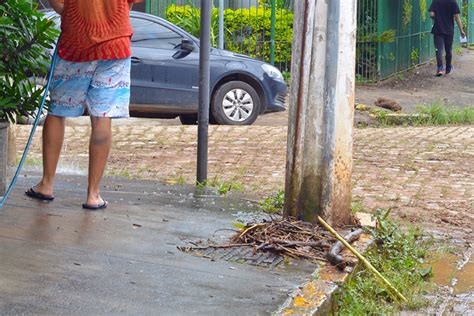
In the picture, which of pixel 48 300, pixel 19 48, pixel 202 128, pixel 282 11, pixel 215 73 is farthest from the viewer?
pixel 282 11

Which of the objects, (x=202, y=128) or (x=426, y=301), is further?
(x=202, y=128)

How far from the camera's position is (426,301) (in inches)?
202

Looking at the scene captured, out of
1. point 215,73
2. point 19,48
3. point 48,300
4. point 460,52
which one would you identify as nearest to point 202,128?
point 19,48

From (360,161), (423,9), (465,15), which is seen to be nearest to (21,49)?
(360,161)

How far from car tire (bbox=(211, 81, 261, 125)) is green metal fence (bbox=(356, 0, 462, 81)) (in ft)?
22.0

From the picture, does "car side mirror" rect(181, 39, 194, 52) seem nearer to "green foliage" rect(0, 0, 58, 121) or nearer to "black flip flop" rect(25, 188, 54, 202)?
"black flip flop" rect(25, 188, 54, 202)

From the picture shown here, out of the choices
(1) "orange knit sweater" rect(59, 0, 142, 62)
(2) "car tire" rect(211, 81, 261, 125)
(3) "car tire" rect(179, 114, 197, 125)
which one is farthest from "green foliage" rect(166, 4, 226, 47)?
(1) "orange knit sweater" rect(59, 0, 142, 62)

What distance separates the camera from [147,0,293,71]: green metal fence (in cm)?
1959

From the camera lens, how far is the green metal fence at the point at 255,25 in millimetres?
19594

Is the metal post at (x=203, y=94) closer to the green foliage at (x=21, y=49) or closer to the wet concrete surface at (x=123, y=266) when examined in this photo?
the wet concrete surface at (x=123, y=266)

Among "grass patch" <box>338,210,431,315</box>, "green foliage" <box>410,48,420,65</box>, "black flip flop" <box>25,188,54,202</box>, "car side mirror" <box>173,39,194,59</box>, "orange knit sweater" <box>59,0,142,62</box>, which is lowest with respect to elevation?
"grass patch" <box>338,210,431,315</box>

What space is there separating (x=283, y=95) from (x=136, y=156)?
4.67m

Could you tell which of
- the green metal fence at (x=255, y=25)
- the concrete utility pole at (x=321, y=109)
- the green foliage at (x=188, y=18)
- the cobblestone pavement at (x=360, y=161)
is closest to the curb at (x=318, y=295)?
the concrete utility pole at (x=321, y=109)

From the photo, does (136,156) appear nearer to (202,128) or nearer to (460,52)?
(202,128)
